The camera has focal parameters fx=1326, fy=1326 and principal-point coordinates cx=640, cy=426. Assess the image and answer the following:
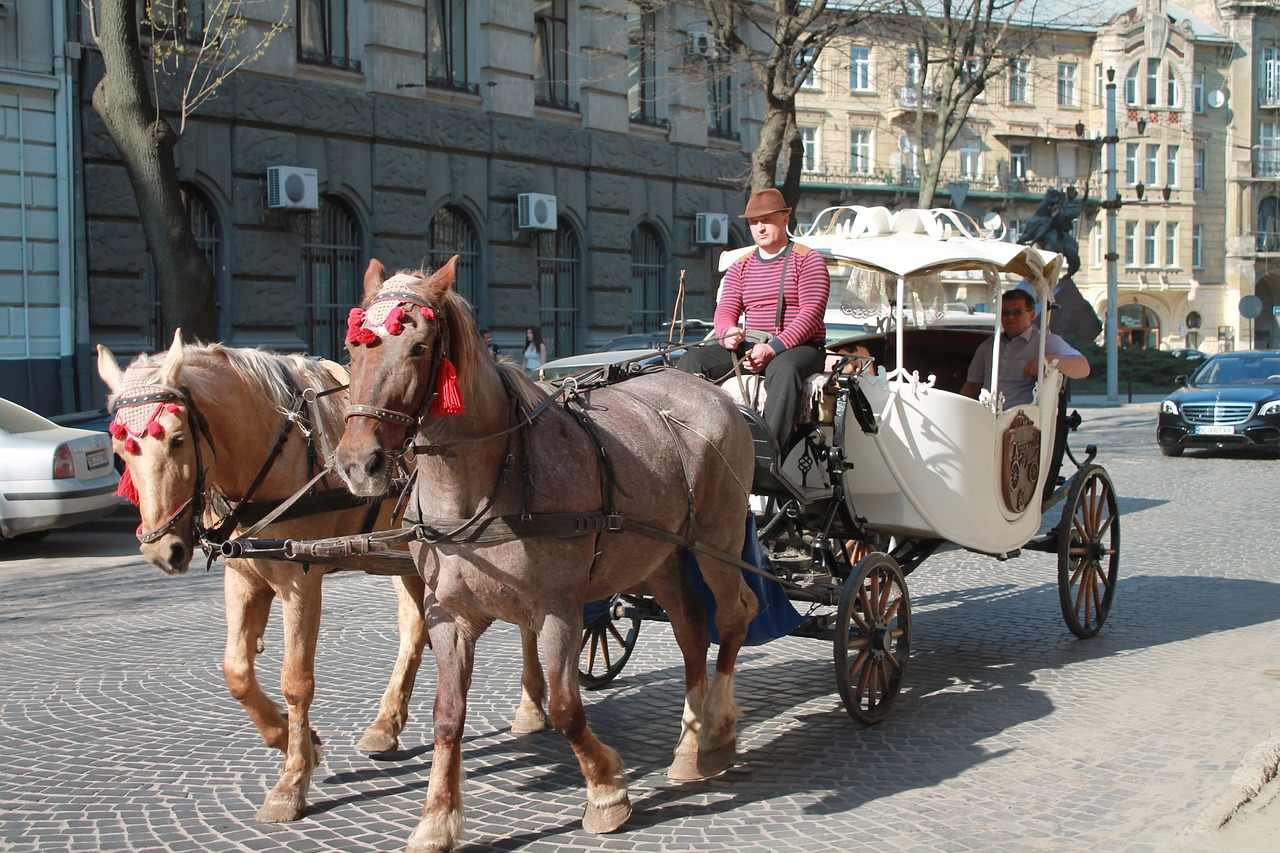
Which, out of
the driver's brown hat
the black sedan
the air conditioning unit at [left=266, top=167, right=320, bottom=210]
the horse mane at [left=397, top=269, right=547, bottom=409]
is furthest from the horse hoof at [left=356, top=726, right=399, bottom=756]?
the black sedan

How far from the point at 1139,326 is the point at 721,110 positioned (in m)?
45.7

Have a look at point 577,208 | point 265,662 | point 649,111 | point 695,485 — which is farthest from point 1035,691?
point 649,111

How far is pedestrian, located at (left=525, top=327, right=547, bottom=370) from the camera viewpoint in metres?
23.2

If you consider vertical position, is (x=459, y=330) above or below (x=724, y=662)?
above

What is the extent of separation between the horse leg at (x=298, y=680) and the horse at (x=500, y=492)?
27.3 inches

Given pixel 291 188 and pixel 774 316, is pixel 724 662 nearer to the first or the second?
pixel 774 316

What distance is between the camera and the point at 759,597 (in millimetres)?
6371

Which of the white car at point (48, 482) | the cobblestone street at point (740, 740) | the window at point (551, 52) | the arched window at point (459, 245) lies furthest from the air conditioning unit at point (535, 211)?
the cobblestone street at point (740, 740)

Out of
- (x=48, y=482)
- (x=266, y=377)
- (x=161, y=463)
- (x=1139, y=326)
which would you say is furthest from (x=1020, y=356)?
(x=1139, y=326)

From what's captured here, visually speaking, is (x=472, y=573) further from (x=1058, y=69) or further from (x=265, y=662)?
(x=1058, y=69)

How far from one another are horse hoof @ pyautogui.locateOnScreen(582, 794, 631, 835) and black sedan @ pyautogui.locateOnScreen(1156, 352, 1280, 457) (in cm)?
1759

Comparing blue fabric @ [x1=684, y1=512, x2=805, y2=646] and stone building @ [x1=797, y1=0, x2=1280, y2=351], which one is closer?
blue fabric @ [x1=684, y1=512, x2=805, y2=646]

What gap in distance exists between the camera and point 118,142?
14211 mm

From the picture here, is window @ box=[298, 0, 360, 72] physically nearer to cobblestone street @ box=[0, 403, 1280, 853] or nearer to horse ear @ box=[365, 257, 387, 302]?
cobblestone street @ box=[0, 403, 1280, 853]
